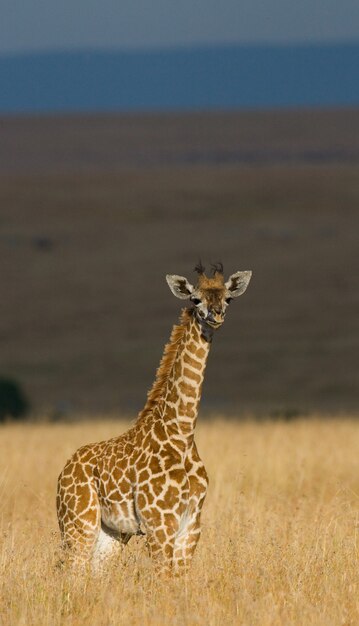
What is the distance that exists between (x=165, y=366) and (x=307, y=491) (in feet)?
19.0

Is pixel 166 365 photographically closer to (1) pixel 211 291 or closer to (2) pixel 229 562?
(1) pixel 211 291

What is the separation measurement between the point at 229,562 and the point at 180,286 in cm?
180

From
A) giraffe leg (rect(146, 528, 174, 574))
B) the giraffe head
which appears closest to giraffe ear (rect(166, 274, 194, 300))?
the giraffe head

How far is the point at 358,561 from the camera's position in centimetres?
1000

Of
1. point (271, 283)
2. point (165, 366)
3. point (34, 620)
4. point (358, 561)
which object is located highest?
point (271, 283)

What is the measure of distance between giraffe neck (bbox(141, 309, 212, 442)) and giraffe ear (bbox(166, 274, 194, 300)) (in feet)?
0.69

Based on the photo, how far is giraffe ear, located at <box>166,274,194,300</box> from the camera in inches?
379

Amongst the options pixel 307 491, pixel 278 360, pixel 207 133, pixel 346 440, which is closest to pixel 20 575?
pixel 307 491

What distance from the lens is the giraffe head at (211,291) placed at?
943 centimetres

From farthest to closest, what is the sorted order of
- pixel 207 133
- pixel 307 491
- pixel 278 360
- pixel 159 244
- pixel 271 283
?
1. pixel 207 133
2. pixel 159 244
3. pixel 271 283
4. pixel 278 360
5. pixel 307 491

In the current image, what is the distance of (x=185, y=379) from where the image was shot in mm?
9836

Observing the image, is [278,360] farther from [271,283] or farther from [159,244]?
[159,244]

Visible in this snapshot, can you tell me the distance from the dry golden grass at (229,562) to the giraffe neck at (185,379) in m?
0.85

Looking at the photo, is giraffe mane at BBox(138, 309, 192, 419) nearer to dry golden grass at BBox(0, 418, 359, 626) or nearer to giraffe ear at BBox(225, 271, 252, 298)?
giraffe ear at BBox(225, 271, 252, 298)
